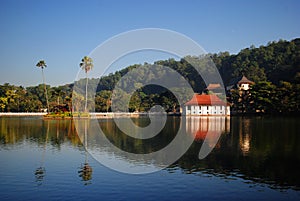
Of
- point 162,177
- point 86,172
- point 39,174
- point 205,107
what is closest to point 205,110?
point 205,107

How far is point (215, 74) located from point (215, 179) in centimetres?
10703

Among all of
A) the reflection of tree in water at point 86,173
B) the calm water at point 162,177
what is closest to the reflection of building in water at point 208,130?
the calm water at point 162,177

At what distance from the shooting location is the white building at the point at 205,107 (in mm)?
75438

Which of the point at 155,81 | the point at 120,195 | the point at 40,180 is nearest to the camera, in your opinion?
the point at 120,195

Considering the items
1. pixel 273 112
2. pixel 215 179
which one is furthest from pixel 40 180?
pixel 273 112

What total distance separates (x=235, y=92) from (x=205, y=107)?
26.0ft

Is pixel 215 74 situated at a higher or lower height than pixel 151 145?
higher

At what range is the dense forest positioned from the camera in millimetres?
64438

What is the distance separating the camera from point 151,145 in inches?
964

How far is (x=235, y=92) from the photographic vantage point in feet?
255

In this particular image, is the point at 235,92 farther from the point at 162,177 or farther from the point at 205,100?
the point at 162,177

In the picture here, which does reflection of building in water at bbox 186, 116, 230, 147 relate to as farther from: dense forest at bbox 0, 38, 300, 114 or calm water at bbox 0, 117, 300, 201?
dense forest at bbox 0, 38, 300, 114

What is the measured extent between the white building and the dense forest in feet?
14.5

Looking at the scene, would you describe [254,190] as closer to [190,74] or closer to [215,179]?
[215,179]
